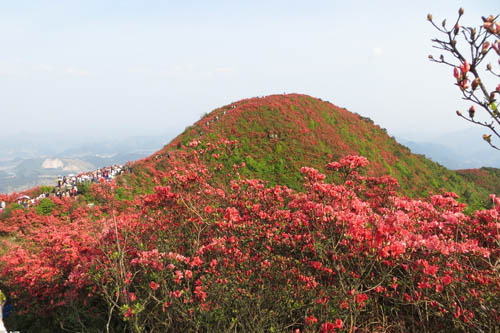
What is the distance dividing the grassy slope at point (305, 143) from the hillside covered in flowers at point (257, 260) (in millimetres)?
11833

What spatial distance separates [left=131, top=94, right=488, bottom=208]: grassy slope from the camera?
22.7 meters

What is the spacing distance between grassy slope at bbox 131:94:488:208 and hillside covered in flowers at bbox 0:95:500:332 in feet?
38.8

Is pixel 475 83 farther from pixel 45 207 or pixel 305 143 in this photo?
pixel 305 143

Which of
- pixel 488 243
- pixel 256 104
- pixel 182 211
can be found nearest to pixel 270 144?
pixel 256 104

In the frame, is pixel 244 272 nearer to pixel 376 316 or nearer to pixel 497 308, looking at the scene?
pixel 376 316

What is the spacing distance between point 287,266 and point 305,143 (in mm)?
20424

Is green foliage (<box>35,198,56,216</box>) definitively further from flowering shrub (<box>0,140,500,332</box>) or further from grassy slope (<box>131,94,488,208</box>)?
grassy slope (<box>131,94,488,208</box>)

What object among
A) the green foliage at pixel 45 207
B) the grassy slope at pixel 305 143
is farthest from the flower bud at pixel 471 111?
the green foliage at pixel 45 207

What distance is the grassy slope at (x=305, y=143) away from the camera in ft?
74.4

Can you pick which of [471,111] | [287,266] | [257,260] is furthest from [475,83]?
[257,260]

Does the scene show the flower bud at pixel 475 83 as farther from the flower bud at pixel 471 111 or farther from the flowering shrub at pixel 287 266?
the flowering shrub at pixel 287 266

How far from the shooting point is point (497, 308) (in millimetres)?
4094

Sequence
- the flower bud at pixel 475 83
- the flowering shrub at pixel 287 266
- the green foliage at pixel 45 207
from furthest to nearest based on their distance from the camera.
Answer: the green foliage at pixel 45 207
the flowering shrub at pixel 287 266
the flower bud at pixel 475 83

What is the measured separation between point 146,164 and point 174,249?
581 inches
